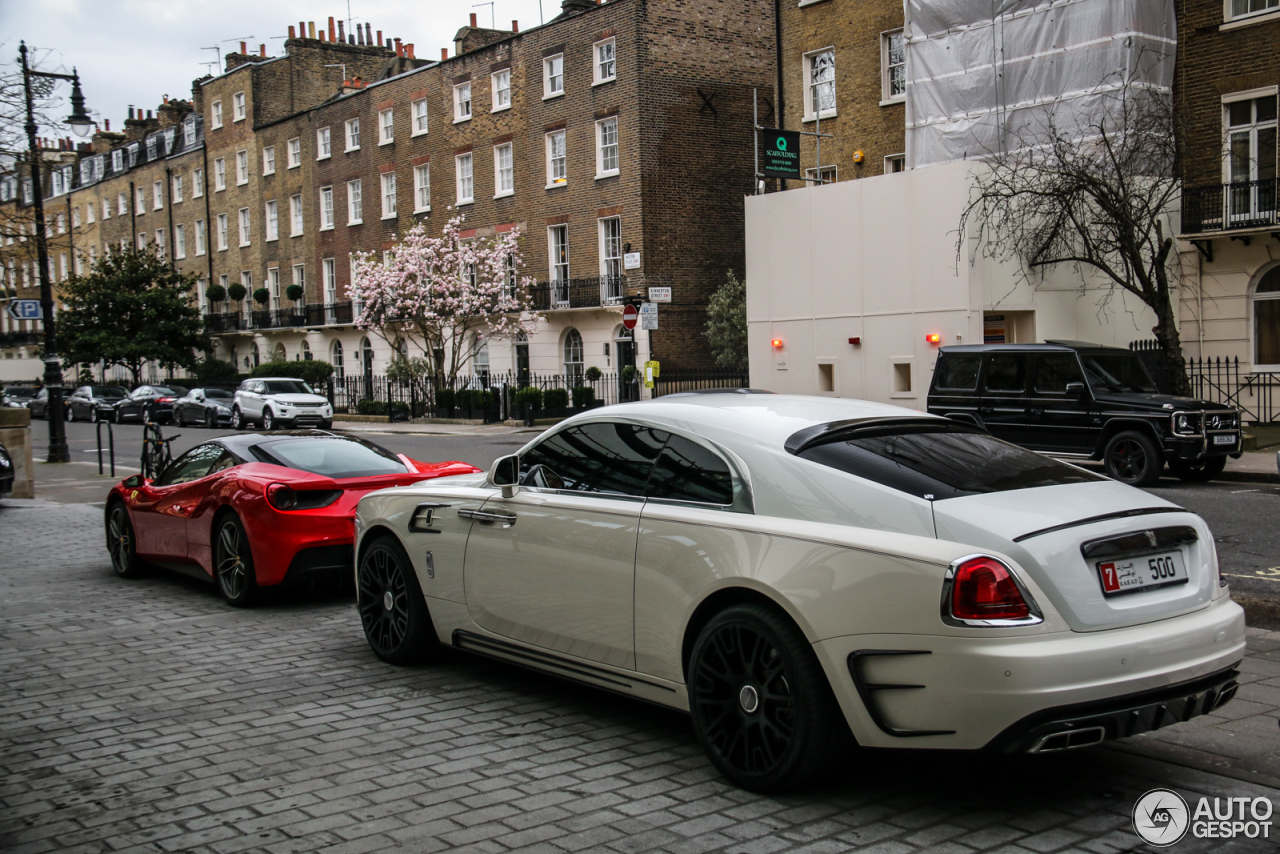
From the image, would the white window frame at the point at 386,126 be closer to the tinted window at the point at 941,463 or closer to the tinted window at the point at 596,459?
the tinted window at the point at 596,459

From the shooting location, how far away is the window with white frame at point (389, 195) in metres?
47.7

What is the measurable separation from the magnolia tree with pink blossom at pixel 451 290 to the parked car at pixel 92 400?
1255 cm

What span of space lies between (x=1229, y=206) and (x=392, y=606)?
2150cm

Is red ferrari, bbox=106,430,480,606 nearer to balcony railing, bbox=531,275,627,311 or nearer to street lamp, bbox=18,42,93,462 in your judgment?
street lamp, bbox=18,42,93,462

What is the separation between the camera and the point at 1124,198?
808 inches

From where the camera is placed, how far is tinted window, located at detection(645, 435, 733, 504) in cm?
473

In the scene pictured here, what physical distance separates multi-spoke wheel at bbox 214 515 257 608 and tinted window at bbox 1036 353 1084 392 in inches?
441

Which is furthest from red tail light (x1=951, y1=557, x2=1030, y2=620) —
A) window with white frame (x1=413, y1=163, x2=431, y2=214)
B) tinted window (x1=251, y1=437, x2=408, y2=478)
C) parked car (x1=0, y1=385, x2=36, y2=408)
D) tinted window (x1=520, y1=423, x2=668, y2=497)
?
parked car (x1=0, y1=385, x2=36, y2=408)

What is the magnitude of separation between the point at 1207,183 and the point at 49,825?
956 inches

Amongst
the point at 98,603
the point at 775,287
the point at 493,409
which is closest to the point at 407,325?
the point at 493,409

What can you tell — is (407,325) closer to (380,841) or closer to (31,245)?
(31,245)

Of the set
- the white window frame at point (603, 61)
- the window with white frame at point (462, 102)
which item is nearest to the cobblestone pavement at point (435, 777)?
the white window frame at point (603, 61)

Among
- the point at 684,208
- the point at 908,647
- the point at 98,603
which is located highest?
the point at 684,208

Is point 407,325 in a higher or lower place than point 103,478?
higher
